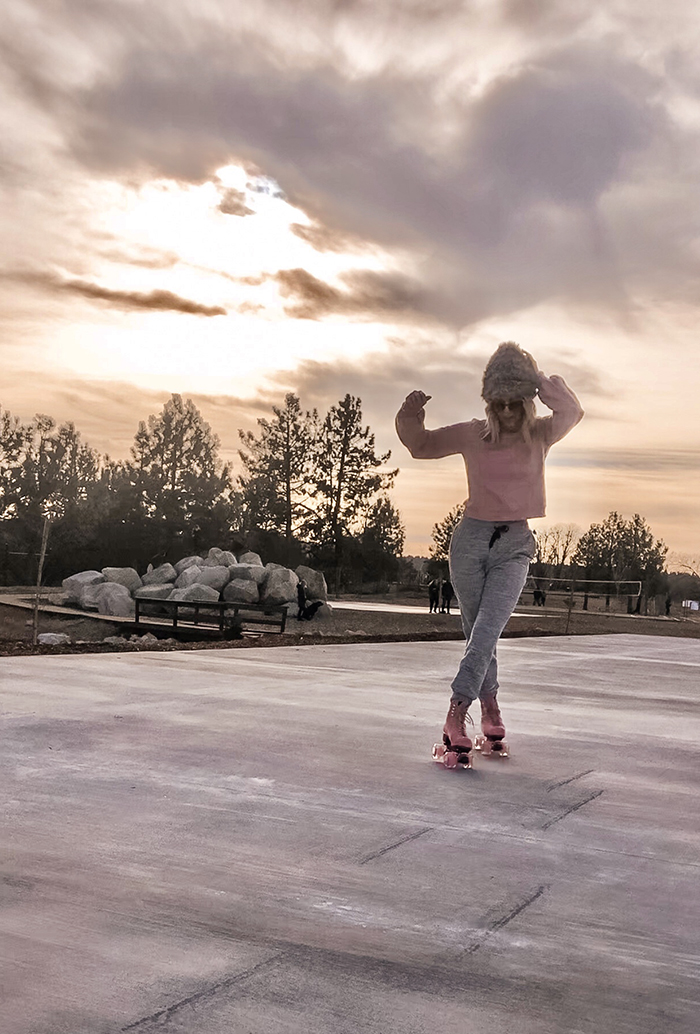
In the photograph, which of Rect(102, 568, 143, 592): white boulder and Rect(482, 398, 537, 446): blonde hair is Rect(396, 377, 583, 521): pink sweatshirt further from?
Rect(102, 568, 143, 592): white boulder

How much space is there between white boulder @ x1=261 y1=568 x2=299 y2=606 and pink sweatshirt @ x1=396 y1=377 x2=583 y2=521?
2023cm

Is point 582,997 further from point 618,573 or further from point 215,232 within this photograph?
point 618,573

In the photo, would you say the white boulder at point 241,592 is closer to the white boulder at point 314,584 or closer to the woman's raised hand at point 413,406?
the white boulder at point 314,584

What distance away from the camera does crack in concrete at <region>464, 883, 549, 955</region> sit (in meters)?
1.96

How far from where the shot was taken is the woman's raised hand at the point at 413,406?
4066mm

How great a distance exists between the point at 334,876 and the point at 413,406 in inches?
85.8

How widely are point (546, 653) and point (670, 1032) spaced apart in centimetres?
891

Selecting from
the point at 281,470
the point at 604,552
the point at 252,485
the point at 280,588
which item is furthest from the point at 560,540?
the point at 280,588

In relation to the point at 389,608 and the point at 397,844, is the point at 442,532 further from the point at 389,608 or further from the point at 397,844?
the point at 397,844

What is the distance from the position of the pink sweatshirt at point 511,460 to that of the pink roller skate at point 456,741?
30.1 inches

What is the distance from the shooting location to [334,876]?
2.37 metres

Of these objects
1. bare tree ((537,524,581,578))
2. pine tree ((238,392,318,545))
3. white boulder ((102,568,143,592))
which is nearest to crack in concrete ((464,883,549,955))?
white boulder ((102,568,143,592))

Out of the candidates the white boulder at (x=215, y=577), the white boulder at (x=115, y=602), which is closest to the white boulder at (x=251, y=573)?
the white boulder at (x=215, y=577)

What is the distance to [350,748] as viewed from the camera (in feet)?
13.2
